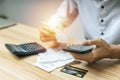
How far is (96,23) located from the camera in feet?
3.56

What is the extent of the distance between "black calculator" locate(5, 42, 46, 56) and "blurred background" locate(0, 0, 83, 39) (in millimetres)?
496

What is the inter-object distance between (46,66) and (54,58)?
71 millimetres

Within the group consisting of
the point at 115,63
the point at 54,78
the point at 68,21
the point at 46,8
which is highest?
the point at 46,8

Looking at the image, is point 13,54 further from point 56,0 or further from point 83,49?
point 56,0

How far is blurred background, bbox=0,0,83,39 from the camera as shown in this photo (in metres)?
1.53

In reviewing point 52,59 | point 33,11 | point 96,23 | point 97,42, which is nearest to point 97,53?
point 97,42

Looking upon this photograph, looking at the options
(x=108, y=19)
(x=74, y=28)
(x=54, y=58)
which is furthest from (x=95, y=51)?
(x=74, y=28)

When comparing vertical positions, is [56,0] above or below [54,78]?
above

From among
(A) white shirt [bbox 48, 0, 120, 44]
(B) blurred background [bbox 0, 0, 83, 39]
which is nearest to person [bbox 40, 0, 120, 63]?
(A) white shirt [bbox 48, 0, 120, 44]

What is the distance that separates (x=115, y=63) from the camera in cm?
84

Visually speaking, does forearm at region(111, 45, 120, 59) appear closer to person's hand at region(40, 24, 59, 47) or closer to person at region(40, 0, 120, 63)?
person at region(40, 0, 120, 63)

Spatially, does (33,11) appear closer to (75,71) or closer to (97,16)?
(97,16)

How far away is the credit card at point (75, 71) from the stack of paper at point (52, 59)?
37 millimetres

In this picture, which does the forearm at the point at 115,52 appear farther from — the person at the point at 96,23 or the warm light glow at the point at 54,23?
the warm light glow at the point at 54,23
